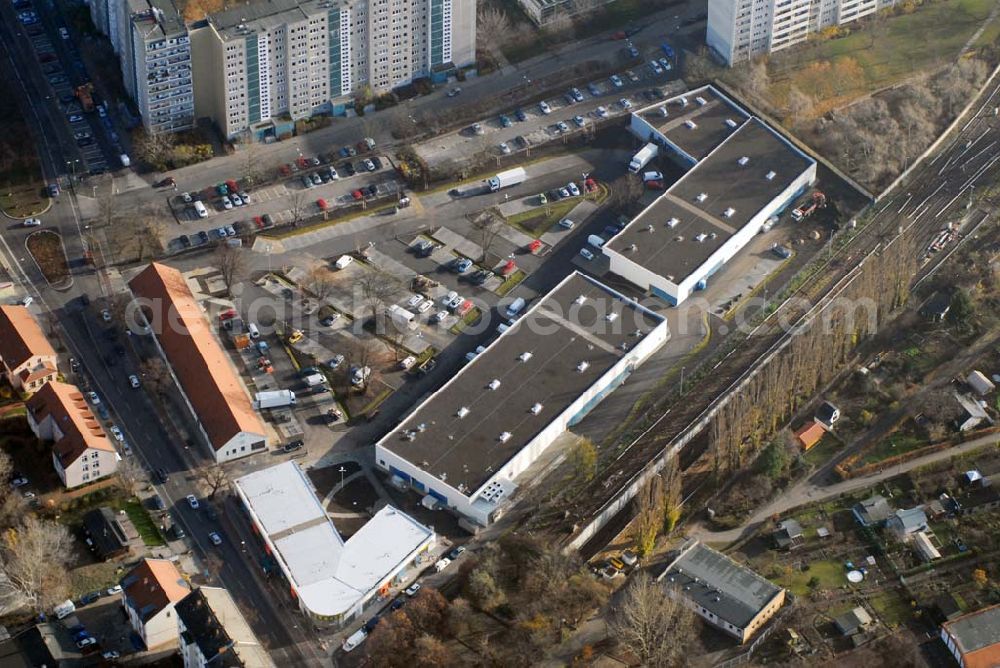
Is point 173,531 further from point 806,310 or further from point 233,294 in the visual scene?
point 806,310

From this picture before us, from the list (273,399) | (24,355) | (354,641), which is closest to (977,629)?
(354,641)

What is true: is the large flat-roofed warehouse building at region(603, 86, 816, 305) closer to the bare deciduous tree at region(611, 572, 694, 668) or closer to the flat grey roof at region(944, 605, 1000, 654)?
the bare deciduous tree at region(611, 572, 694, 668)

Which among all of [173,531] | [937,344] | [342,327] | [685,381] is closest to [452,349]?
[342,327]

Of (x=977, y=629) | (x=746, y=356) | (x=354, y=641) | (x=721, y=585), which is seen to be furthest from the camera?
(x=746, y=356)

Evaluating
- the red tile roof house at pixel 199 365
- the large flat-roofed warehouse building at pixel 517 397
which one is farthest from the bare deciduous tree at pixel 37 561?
the large flat-roofed warehouse building at pixel 517 397

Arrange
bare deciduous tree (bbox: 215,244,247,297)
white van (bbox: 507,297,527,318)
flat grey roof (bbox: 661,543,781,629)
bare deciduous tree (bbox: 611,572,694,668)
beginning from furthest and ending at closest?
bare deciduous tree (bbox: 215,244,247,297)
white van (bbox: 507,297,527,318)
flat grey roof (bbox: 661,543,781,629)
bare deciduous tree (bbox: 611,572,694,668)

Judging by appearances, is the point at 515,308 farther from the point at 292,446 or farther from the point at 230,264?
the point at 230,264

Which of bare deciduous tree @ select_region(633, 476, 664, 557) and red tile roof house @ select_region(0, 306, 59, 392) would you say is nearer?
bare deciduous tree @ select_region(633, 476, 664, 557)

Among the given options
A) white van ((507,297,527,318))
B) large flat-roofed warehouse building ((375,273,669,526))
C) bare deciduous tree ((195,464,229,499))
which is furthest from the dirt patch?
white van ((507,297,527,318))
